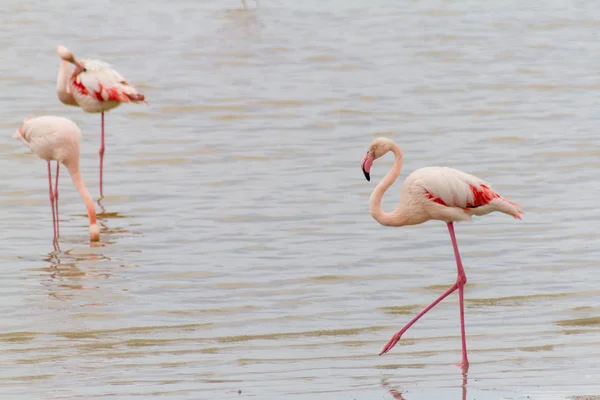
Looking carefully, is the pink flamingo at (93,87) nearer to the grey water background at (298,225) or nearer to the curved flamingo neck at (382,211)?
the grey water background at (298,225)

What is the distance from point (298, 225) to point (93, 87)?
3.49m

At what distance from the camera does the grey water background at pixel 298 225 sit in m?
6.66

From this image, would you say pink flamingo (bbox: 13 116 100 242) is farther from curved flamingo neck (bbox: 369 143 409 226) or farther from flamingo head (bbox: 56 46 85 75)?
curved flamingo neck (bbox: 369 143 409 226)

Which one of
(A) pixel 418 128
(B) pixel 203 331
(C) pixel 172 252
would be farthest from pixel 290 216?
(A) pixel 418 128

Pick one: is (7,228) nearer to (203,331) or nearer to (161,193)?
(161,193)

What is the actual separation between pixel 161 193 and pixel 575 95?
23.2 ft

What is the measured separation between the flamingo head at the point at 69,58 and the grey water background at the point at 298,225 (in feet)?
3.32

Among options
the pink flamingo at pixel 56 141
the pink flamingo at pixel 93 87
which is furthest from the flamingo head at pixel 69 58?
the pink flamingo at pixel 56 141

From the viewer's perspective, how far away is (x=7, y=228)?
33.7ft

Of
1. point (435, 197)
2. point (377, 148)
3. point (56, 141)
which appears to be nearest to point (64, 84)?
point (56, 141)

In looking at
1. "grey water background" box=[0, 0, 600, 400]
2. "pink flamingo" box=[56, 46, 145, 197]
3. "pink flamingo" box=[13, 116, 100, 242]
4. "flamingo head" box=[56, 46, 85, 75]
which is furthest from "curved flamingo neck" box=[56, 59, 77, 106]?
"pink flamingo" box=[13, 116, 100, 242]

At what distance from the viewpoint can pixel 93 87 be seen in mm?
12602

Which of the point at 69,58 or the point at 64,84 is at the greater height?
the point at 69,58

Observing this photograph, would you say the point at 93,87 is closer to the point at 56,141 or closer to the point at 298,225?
the point at 56,141
